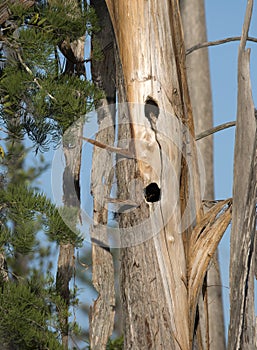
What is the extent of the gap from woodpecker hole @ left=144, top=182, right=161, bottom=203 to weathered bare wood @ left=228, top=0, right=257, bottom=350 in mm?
303

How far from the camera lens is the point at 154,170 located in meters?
2.71

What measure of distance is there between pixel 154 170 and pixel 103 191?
55 cm

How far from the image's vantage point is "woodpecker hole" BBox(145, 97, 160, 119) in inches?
109

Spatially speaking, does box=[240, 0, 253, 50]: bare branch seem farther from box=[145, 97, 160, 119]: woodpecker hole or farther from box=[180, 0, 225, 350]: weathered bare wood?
box=[180, 0, 225, 350]: weathered bare wood

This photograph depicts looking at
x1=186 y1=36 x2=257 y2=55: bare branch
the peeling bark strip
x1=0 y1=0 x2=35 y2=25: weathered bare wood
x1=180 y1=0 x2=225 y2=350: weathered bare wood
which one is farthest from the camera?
x1=180 y1=0 x2=225 y2=350: weathered bare wood

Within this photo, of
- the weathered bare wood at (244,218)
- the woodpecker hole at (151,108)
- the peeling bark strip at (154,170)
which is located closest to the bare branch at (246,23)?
the weathered bare wood at (244,218)

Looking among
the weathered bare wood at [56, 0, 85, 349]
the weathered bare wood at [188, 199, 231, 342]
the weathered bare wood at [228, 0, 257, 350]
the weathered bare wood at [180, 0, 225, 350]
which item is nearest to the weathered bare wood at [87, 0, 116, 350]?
the weathered bare wood at [56, 0, 85, 349]

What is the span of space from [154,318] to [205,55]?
4.03 m

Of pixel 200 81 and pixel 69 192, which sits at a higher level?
pixel 200 81

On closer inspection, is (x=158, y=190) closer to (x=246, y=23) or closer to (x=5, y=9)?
(x=246, y=23)

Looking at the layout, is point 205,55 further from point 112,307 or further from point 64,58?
point 112,307

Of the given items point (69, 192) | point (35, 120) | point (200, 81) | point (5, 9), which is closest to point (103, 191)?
point (69, 192)

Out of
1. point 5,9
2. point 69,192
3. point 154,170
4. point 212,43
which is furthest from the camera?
point 69,192

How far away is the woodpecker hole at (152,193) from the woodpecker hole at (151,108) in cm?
27
